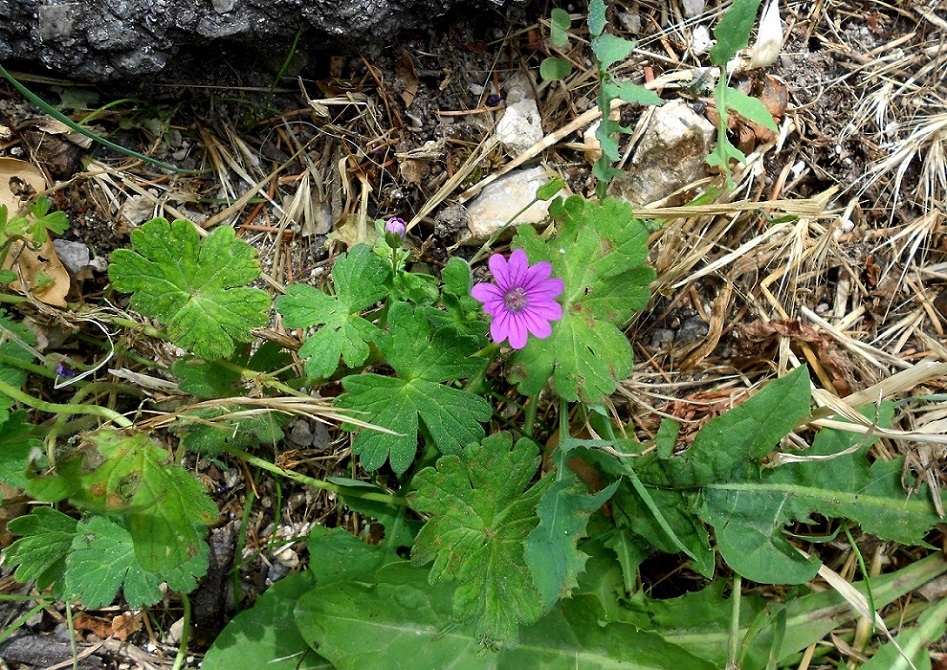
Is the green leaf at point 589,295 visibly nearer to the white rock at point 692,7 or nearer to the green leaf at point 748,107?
the green leaf at point 748,107

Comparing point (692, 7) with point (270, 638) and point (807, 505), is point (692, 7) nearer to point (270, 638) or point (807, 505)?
point (807, 505)

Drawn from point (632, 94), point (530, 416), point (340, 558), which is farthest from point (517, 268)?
point (340, 558)

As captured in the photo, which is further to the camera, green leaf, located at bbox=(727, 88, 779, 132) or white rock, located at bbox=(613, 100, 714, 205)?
white rock, located at bbox=(613, 100, 714, 205)

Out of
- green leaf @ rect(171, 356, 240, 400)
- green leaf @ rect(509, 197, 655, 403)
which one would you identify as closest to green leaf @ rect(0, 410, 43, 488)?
green leaf @ rect(171, 356, 240, 400)

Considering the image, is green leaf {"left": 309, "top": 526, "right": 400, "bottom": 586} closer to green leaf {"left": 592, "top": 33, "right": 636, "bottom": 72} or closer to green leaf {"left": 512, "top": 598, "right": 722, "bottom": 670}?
green leaf {"left": 512, "top": 598, "right": 722, "bottom": 670}

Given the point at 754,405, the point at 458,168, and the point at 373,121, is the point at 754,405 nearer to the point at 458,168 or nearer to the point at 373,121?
the point at 458,168

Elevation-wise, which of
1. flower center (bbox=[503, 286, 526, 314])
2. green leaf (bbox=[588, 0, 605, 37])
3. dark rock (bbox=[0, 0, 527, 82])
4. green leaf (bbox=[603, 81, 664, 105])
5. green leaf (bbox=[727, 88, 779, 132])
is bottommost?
flower center (bbox=[503, 286, 526, 314])
